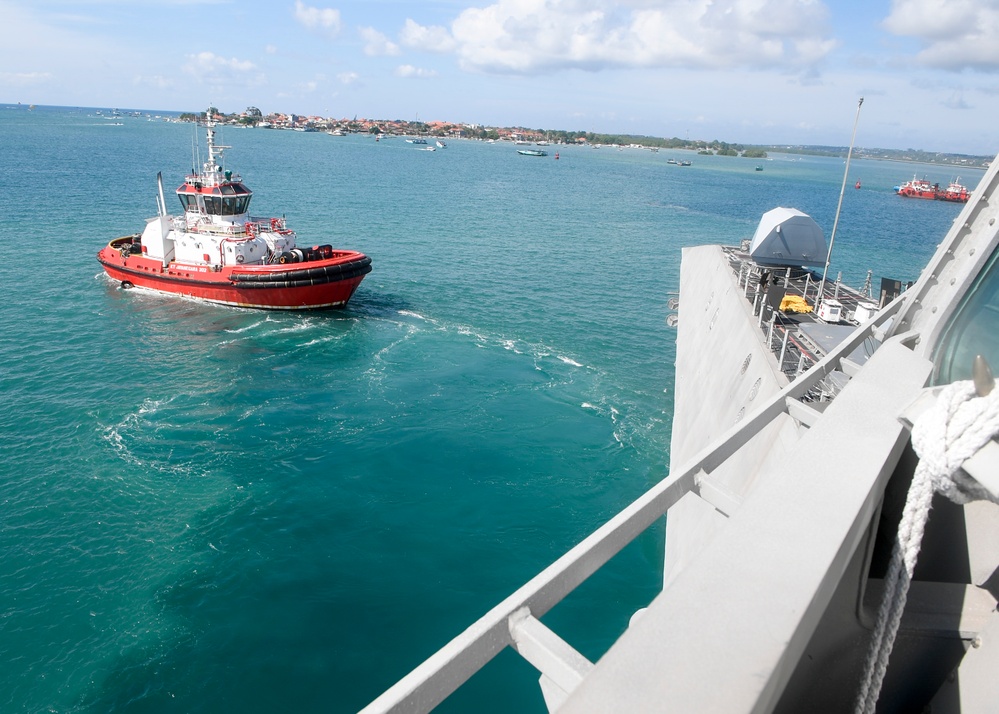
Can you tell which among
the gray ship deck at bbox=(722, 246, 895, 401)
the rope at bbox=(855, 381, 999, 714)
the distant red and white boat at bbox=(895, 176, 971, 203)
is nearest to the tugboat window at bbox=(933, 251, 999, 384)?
the rope at bbox=(855, 381, 999, 714)

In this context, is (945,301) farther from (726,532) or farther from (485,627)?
(485,627)

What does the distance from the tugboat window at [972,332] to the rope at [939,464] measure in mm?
Result: 1729

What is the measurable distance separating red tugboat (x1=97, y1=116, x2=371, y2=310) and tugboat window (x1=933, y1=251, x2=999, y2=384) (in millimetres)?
30939

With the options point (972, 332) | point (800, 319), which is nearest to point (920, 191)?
point (800, 319)

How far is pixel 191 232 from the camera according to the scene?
119ft

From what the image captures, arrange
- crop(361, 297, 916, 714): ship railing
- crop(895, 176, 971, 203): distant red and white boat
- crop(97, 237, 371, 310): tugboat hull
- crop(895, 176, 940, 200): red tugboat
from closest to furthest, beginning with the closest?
crop(361, 297, 916, 714): ship railing, crop(97, 237, 371, 310): tugboat hull, crop(895, 176, 971, 203): distant red and white boat, crop(895, 176, 940, 200): red tugboat

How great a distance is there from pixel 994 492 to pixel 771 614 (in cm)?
105

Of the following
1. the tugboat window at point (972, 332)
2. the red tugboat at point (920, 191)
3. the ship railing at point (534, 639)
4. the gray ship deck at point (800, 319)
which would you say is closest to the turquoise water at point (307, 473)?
the gray ship deck at point (800, 319)

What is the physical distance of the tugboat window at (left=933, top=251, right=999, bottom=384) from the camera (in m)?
4.27

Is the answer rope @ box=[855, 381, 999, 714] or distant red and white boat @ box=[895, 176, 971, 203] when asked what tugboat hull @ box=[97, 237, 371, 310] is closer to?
rope @ box=[855, 381, 999, 714]

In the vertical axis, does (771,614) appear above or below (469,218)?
above

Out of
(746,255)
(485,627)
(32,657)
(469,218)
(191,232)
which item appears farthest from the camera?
(469,218)

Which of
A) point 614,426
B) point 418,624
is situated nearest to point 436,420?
point 614,426

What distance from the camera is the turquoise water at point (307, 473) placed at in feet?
41.4
